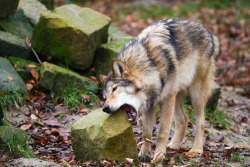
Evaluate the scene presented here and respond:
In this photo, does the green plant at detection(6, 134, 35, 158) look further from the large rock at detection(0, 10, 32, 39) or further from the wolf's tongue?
the large rock at detection(0, 10, 32, 39)

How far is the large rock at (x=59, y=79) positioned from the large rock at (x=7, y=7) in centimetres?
150

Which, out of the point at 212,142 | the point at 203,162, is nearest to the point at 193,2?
the point at 212,142

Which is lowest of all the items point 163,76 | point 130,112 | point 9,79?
point 9,79

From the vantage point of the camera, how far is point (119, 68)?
4211 mm

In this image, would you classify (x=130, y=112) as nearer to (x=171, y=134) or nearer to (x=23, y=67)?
(x=171, y=134)

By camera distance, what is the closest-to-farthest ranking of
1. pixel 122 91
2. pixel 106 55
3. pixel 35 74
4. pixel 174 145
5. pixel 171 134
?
pixel 122 91 < pixel 174 145 < pixel 171 134 < pixel 35 74 < pixel 106 55

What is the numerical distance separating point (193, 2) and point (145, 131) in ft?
41.1

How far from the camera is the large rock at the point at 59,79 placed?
606 centimetres

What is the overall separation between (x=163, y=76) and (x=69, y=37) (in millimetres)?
2325

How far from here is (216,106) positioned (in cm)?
691

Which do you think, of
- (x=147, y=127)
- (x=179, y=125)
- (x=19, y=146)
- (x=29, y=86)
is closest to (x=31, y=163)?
(x=19, y=146)

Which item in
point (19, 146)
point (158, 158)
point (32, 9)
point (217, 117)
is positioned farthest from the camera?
point (32, 9)

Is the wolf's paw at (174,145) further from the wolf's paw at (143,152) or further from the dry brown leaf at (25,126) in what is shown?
the dry brown leaf at (25,126)

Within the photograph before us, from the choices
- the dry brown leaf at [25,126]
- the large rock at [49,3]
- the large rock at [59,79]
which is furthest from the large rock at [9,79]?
the large rock at [49,3]
